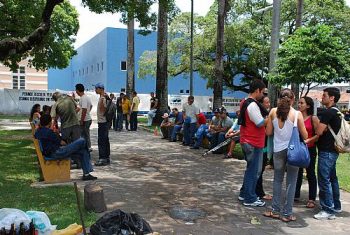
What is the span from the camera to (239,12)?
35438mm

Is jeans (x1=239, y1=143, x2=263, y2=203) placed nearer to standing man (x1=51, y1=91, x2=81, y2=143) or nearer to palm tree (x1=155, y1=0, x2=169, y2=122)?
standing man (x1=51, y1=91, x2=81, y2=143)

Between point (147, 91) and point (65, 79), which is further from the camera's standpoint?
point (65, 79)

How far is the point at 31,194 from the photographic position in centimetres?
701

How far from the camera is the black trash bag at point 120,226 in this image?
454 centimetres

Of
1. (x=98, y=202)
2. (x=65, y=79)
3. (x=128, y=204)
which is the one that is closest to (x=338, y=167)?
(x=128, y=204)

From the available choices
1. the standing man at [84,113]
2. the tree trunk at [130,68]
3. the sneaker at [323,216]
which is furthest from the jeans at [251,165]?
the tree trunk at [130,68]

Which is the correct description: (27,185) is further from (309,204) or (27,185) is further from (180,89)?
(180,89)

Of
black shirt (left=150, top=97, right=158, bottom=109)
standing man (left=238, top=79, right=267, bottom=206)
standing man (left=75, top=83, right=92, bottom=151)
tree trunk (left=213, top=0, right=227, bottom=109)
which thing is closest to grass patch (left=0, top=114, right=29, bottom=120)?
black shirt (left=150, top=97, right=158, bottom=109)

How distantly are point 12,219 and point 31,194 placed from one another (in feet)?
9.74

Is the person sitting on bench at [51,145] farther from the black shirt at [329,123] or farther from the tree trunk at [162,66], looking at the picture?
the tree trunk at [162,66]

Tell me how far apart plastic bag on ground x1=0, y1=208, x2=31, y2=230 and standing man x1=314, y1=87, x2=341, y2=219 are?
4.05m

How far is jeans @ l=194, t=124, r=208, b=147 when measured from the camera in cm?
1295

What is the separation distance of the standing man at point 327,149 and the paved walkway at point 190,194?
23cm

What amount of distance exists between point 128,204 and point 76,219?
1.21 m
